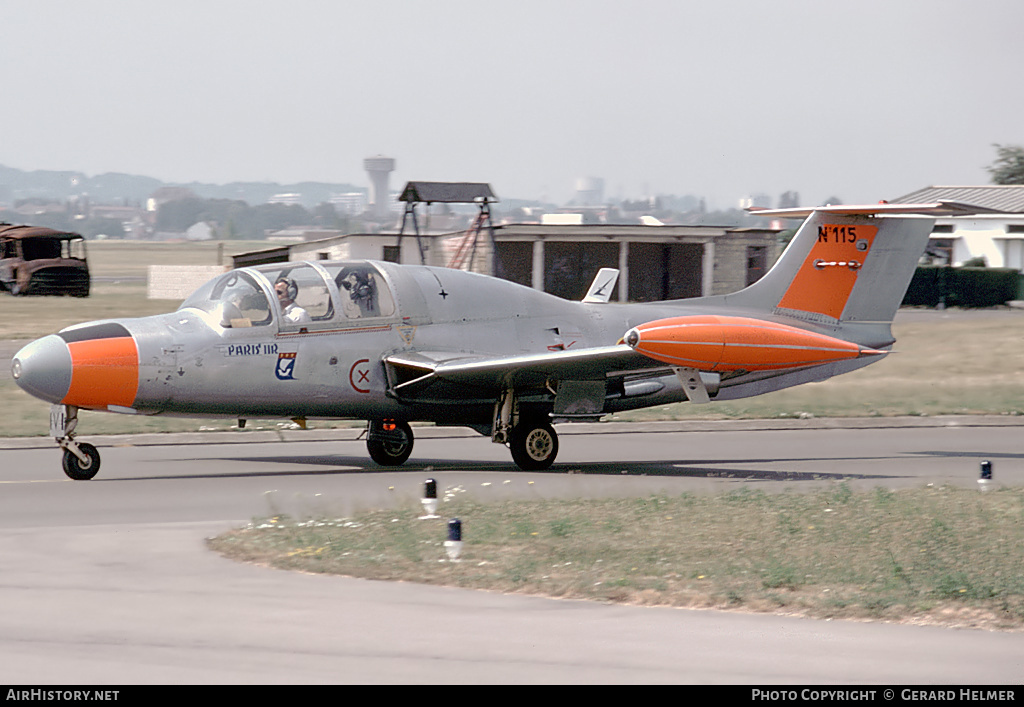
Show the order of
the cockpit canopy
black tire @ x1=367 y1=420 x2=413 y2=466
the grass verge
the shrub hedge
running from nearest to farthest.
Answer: the grass verge, the cockpit canopy, black tire @ x1=367 y1=420 x2=413 y2=466, the shrub hedge

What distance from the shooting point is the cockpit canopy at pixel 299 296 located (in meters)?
14.0

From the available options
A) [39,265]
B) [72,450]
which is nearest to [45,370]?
[72,450]

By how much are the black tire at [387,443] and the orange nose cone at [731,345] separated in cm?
342

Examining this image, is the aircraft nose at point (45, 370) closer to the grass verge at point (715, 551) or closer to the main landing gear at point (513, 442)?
the grass verge at point (715, 551)

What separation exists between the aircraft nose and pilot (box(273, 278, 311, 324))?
238 centimetres

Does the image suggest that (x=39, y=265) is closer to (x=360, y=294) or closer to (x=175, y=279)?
(x=175, y=279)

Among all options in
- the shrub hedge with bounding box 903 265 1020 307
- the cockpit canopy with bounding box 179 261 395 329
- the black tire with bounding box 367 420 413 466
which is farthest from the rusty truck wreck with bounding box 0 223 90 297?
the cockpit canopy with bounding box 179 261 395 329

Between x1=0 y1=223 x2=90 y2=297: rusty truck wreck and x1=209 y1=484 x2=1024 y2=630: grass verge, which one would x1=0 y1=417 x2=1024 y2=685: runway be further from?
x1=0 y1=223 x2=90 y2=297: rusty truck wreck

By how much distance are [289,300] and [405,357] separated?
4.86 ft

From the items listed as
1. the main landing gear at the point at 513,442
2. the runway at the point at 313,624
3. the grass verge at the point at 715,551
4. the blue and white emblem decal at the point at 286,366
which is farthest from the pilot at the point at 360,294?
the grass verge at the point at 715,551

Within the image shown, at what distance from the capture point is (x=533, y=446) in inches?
594

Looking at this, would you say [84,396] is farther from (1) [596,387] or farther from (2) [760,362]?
(2) [760,362]

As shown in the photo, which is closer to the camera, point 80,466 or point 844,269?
point 80,466

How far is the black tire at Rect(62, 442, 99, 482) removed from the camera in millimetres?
13359
